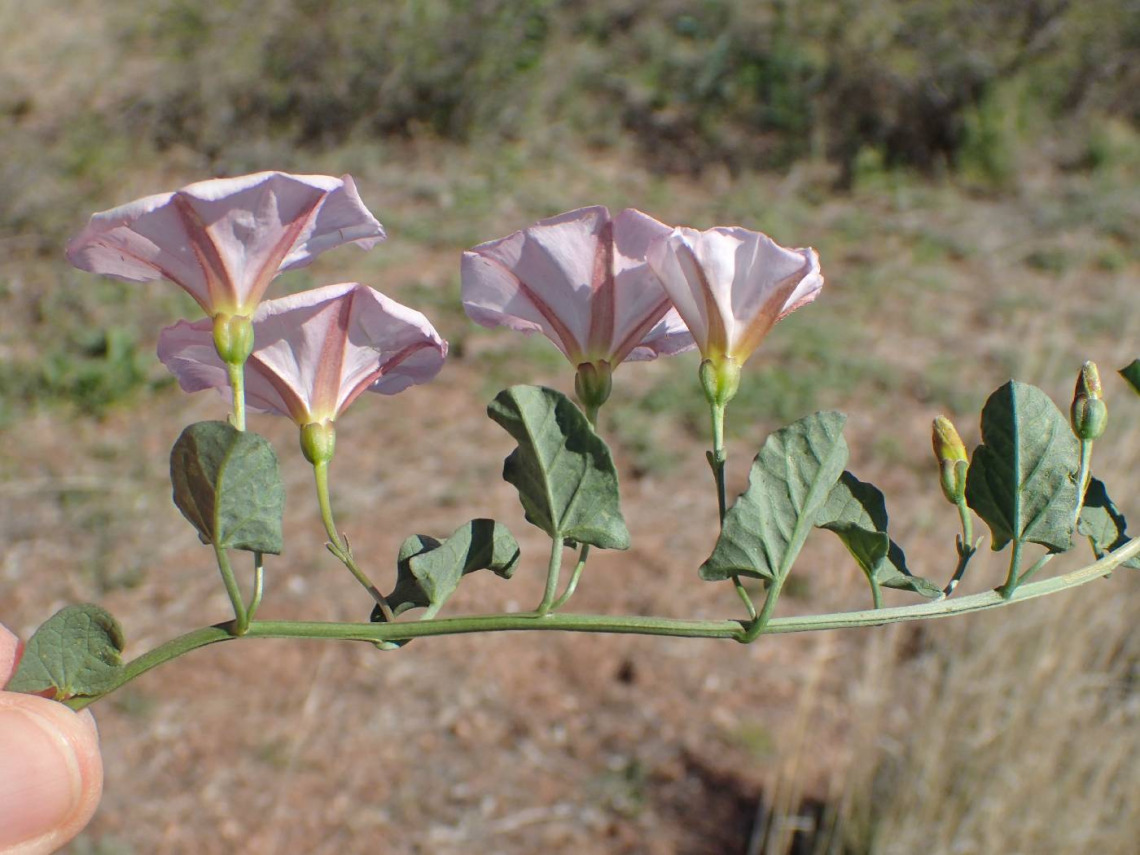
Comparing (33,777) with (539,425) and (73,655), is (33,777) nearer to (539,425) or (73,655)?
(73,655)

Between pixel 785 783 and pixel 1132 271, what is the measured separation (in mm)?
3429

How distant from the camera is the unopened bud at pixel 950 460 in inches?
23.1

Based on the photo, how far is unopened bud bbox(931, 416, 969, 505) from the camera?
1.92 ft

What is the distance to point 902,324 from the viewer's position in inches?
164

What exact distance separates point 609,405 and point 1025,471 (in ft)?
10.1

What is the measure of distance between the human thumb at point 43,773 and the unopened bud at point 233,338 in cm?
28

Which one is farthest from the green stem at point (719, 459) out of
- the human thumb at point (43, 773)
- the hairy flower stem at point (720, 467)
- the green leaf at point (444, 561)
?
the human thumb at point (43, 773)

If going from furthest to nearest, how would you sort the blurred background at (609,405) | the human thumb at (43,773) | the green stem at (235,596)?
the blurred background at (609,405)
the human thumb at (43,773)
the green stem at (235,596)

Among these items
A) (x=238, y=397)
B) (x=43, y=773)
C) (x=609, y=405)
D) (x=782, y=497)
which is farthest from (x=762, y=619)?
(x=609, y=405)

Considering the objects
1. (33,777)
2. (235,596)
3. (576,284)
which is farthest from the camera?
(33,777)

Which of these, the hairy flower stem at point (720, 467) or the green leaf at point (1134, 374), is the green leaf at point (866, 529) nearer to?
the hairy flower stem at point (720, 467)

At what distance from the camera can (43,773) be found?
2.44 ft

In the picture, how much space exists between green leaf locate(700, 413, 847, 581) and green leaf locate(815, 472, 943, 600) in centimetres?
3

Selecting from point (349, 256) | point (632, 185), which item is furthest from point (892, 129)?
point (349, 256)
